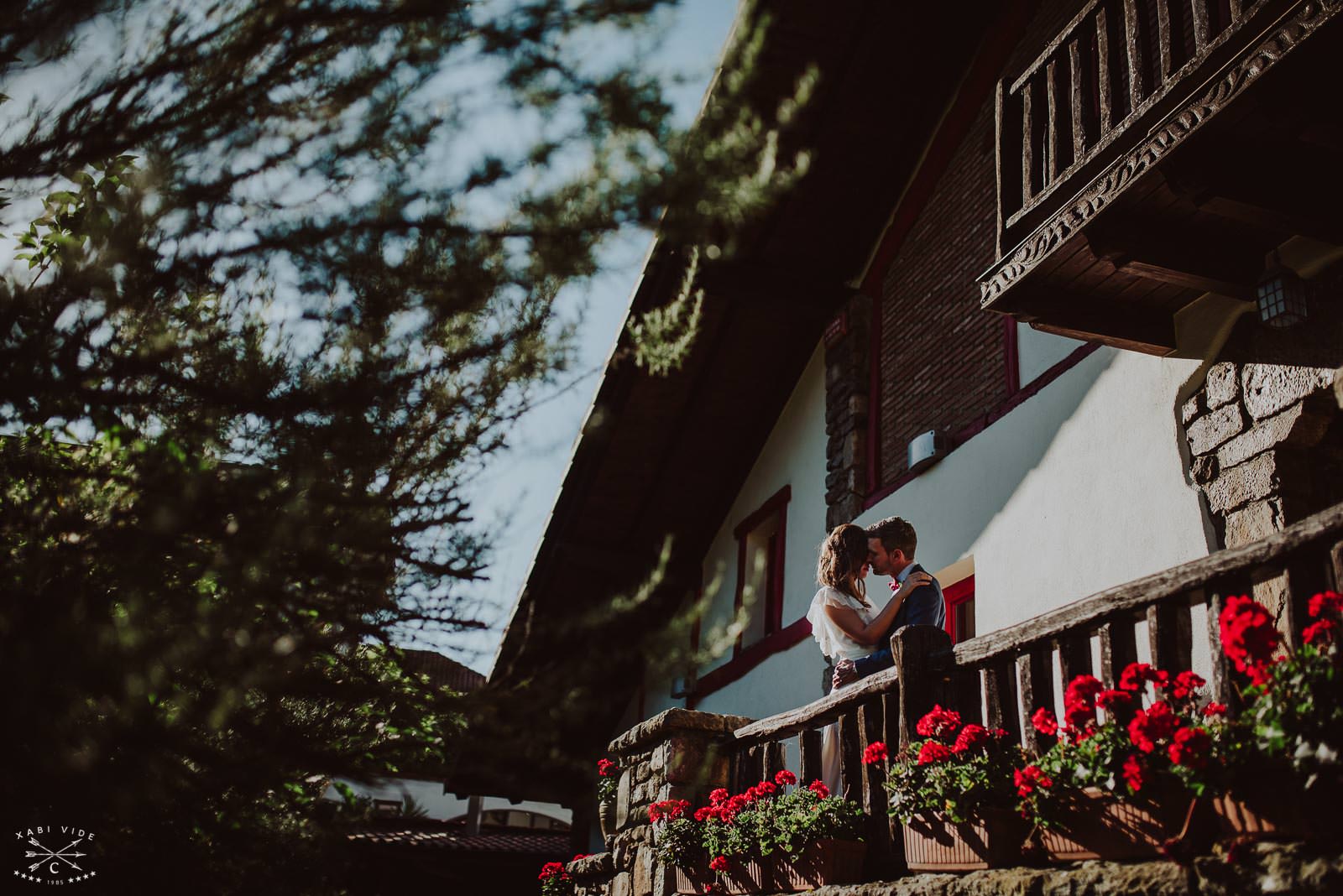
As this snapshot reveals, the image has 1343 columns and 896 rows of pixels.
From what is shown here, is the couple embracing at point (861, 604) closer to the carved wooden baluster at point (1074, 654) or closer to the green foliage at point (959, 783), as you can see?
the green foliage at point (959, 783)

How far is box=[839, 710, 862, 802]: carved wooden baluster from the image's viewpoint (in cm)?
493

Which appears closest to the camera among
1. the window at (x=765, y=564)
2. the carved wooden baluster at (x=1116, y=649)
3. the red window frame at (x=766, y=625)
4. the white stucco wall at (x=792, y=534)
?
the carved wooden baluster at (x=1116, y=649)

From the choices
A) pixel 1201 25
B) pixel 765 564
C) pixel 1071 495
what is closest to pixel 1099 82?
pixel 1201 25

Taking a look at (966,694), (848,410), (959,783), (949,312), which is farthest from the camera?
(848,410)

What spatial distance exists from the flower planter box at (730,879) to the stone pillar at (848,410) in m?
3.90

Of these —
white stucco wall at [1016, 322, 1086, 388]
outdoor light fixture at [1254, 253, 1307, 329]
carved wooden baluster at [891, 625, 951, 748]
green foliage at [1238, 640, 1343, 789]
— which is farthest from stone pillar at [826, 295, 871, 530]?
green foliage at [1238, 640, 1343, 789]

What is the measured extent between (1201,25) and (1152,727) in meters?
3.17

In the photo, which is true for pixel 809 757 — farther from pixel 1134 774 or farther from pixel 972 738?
pixel 1134 774

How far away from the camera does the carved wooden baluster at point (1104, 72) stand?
539cm

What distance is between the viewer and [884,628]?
5367 mm

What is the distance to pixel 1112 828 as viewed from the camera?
10.9 feet

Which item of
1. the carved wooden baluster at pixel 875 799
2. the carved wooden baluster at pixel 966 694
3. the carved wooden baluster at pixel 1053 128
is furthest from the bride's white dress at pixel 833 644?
the carved wooden baluster at pixel 1053 128

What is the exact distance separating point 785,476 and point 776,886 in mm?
5948

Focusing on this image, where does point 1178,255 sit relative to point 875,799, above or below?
above
